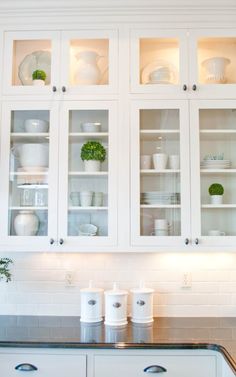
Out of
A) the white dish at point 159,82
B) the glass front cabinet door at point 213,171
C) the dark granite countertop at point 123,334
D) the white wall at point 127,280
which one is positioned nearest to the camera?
the dark granite countertop at point 123,334

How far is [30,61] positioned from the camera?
7.85 ft

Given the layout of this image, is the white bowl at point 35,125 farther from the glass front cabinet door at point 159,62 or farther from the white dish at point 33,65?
the glass front cabinet door at point 159,62

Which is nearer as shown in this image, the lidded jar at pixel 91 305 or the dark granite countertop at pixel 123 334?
the dark granite countertop at pixel 123 334

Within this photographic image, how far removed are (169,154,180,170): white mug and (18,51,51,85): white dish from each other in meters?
0.93

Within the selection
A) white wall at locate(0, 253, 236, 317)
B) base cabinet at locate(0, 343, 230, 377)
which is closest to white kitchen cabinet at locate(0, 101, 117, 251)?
white wall at locate(0, 253, 236, 317)

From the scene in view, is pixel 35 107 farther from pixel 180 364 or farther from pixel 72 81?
pixel 180 364

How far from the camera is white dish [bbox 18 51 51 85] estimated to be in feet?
7.76

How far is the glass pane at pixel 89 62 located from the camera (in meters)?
2.34

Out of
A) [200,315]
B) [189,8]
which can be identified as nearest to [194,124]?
[189,8]

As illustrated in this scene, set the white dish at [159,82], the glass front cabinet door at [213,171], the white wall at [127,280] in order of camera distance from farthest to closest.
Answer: the white wall at [127,280], the white dish at [159,82], the glass front cabinet door at [213,171]

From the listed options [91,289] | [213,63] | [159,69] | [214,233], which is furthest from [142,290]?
[213,63]

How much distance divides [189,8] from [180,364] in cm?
208

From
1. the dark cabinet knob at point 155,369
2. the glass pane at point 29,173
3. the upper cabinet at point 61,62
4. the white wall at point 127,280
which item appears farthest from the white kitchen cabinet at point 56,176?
the dark cabinet knob at point 155,369

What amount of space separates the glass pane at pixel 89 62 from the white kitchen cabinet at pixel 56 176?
0.55 feet
